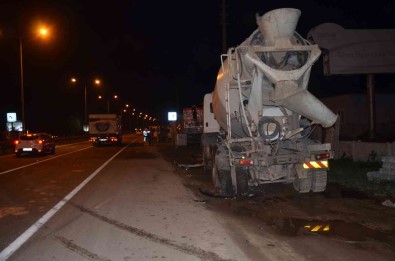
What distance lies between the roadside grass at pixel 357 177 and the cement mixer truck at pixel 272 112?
1731 millimetres

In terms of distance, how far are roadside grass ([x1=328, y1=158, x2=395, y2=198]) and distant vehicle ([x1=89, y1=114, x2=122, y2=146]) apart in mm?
27712

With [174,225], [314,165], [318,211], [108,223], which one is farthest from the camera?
[314,165]

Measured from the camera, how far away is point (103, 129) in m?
44.9

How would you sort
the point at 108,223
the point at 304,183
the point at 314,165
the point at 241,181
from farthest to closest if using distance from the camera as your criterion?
the point at 304,183 → the point at 241,181 → the point at 314,165 → the point at 108,223

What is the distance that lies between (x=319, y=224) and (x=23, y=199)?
755 centimetres

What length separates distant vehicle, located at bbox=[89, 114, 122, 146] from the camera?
44688 millimetres

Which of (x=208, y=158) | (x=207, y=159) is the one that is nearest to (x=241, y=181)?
(x=208, y=158)

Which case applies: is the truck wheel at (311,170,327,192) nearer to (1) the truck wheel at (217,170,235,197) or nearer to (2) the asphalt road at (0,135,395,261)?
(2) the asphalt road at (0,135,395,261)

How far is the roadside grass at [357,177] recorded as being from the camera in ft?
42.3

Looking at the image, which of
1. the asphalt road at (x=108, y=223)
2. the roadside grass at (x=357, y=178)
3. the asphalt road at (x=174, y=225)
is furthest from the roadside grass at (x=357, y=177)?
the asphalt road at (x=108, y=223)

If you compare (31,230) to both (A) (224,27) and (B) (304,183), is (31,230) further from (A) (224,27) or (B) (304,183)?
(A) (224,27)

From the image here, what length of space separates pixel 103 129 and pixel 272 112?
34.6 m

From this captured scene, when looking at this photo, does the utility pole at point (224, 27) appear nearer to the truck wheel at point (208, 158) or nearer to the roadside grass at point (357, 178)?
the roadside grass at point (357, 178)

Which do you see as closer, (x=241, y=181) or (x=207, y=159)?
(x=241, y=181)
